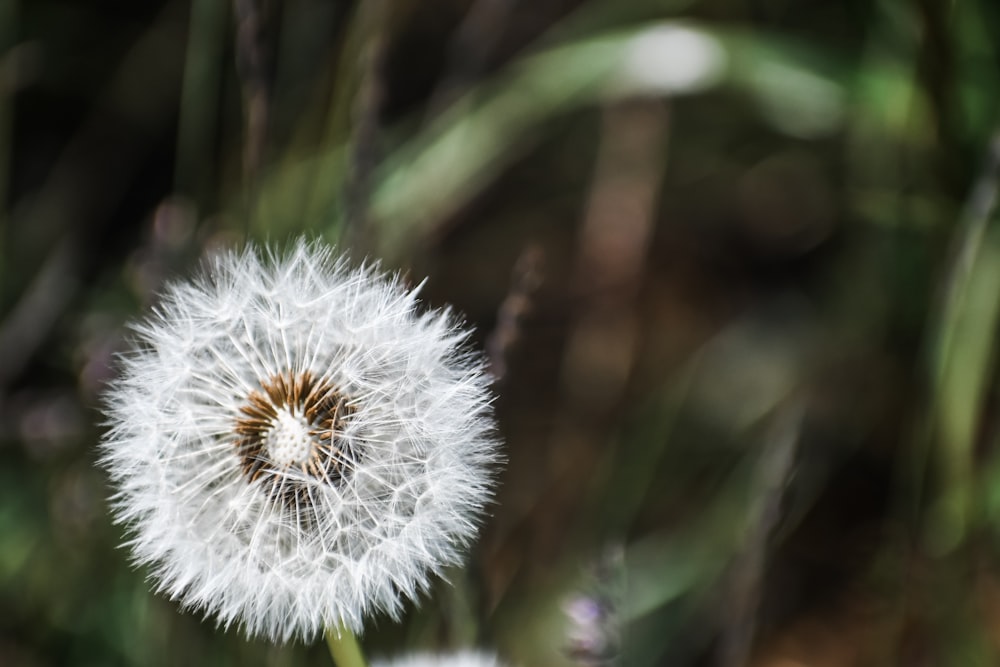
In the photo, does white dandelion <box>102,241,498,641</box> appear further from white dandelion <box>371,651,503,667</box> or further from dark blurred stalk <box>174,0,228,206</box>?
dark blurred stalk <box>174,0,228,206</box>

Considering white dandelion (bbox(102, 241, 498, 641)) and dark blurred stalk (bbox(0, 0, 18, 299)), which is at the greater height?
dark blurred stalk (bbox(0, 0, 18, 299))

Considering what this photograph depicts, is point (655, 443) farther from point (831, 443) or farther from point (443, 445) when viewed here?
point (443, 445)

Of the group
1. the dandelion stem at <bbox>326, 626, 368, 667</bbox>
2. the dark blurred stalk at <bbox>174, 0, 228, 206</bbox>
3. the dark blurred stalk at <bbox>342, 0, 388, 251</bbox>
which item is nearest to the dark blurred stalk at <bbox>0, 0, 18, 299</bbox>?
the dark blurred stalk at <bbox>174, 0, 228, 206</bbox>

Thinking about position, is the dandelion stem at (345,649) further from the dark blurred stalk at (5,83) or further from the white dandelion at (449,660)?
the dark blurred stalk at (5,83)

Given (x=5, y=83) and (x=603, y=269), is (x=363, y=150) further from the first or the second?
(x=603, y=269)

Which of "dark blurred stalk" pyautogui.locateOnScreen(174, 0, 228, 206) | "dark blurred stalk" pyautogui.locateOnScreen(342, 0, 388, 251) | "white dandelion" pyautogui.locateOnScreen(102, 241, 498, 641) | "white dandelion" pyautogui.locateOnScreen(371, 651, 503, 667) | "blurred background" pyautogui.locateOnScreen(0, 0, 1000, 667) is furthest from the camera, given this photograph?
"dark blurred stalk" pyautogui.locateOnScreen(174, 0, 228, 206)

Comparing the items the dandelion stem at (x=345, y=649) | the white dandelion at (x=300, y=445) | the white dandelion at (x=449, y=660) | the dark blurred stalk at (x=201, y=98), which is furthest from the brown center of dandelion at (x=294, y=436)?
the dark blurred stalk at (x=201, y=98)

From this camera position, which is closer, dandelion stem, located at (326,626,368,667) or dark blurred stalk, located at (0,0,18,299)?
dandelion stem, located at (326,626,368,667)
